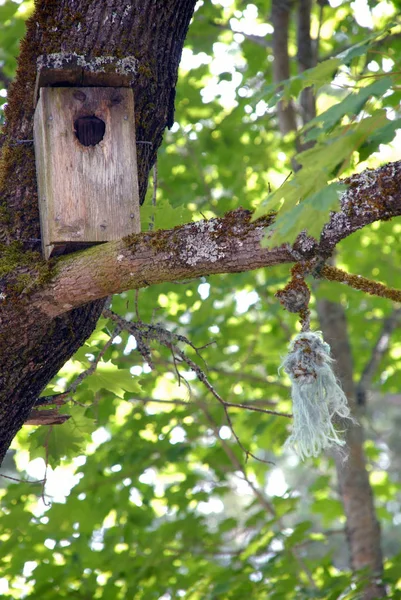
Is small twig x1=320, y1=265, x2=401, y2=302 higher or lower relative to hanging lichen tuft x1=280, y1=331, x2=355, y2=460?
higher

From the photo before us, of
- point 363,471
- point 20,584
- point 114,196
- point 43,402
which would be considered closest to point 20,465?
point 20,584

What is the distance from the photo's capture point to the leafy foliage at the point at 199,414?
379 centimetres

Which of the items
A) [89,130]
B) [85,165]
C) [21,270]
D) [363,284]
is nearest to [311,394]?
[363,284]

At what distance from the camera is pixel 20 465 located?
4.96m

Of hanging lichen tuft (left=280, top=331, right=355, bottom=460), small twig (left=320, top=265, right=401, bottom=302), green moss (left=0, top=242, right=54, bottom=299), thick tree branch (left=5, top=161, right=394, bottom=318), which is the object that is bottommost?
hanging lichen tuft (left=280, top=331, right=355, bottom=460)

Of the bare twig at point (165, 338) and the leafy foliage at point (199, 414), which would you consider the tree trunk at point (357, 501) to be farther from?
the bare twig at point (165, 338)

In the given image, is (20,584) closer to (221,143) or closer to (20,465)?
(20,465)

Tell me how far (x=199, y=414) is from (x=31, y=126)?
3.21 m

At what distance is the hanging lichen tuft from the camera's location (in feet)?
6.14

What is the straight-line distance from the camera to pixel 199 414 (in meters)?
5.14

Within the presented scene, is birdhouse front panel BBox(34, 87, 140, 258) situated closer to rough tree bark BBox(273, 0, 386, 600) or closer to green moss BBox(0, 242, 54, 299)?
green moss BBox(0, 242, 54, 299)

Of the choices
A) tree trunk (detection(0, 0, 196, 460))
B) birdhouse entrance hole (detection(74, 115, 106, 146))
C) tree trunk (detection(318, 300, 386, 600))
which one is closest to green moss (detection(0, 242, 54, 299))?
tree trunk (detection(0, 0, 196, 460))

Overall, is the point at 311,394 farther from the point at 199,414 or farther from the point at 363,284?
the point at 199,414

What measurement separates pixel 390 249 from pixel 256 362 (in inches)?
60.2
